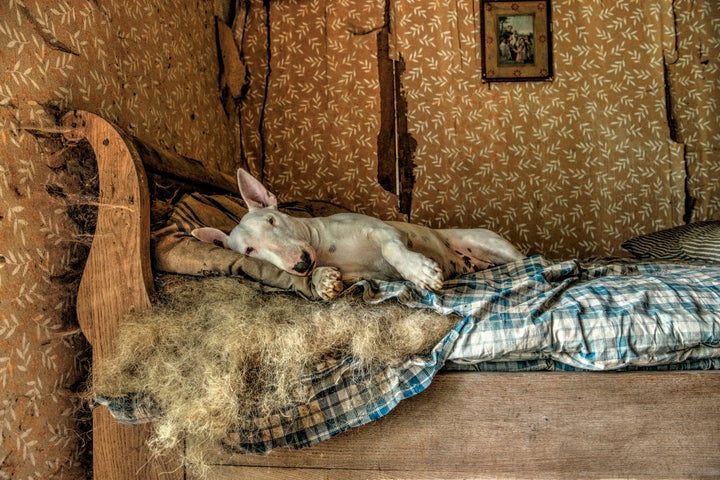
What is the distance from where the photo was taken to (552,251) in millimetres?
3527

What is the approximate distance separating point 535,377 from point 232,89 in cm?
291

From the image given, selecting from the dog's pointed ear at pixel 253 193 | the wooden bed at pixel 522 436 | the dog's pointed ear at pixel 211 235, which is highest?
the dog's pointed ear at pixel 253 193

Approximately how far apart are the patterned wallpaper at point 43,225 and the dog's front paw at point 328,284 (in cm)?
79

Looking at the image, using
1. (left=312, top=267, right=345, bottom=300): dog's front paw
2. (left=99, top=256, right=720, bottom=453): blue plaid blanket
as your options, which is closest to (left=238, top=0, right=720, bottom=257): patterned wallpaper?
(left=312, top=267, right=345, bottom=300): dog's front paw

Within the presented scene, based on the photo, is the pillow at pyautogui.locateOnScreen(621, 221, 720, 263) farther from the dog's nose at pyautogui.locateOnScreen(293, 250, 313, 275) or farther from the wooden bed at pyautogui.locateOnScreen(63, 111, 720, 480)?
the dog's nose at pyautogui.locateOnScreen(293, 250, 313, 275)

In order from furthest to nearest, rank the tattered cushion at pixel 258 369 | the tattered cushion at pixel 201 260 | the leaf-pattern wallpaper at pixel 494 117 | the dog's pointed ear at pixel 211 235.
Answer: the leaf-pattern wallpaper at pixel 494 117 → the dog's pointed ear at pixel 211 235 → the tattered cushion at pixel 201 260 → the tattered cushion at pixel 258 369

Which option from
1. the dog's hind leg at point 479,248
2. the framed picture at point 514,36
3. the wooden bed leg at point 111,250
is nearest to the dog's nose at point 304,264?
the wooden bed leg at point 111,250

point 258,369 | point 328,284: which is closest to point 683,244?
point 328,284

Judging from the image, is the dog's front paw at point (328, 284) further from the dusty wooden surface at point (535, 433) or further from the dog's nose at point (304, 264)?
the dusty wooden surface at point (535, 433)

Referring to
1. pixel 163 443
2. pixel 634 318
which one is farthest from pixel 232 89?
pixel 634 318

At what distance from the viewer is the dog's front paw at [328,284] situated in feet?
5.14

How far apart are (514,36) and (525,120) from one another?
57 centimetres

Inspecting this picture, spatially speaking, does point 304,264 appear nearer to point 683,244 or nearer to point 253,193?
point 253,193

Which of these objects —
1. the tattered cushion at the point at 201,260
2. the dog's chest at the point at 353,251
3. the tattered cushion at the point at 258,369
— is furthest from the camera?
the dog's chest at the point at 353,251
